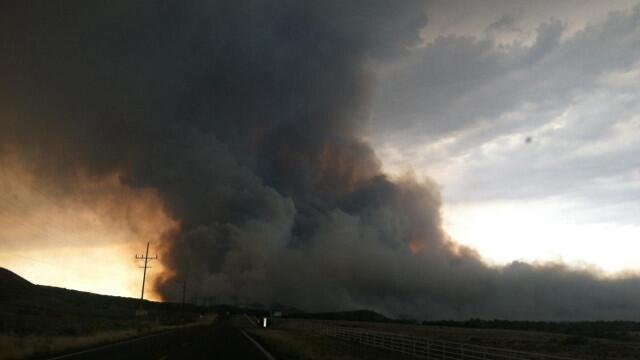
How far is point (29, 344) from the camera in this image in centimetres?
2609

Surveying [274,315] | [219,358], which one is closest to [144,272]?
[219,358]

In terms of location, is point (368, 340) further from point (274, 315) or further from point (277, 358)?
point (274, 315)

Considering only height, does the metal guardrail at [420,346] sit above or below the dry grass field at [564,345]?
above

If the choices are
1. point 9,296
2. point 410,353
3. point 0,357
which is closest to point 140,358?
point 0,357

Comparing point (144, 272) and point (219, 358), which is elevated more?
point (144, 272)

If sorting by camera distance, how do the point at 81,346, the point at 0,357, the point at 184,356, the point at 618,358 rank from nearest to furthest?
the point at 0,357
the point at 184,356
the point at 81,346
the point at 618,358

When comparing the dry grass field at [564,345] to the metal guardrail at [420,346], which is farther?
the dry grass field at [564,345]

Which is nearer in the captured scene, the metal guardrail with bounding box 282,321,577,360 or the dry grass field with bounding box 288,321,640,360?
the metal guardrail with bounding box 282,321,577,360

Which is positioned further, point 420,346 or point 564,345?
point 564,345

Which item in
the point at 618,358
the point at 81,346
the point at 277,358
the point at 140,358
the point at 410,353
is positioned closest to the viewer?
the point at 140,358

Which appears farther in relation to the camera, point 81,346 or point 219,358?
point 81,346

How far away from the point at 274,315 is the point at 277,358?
131682 millimetres

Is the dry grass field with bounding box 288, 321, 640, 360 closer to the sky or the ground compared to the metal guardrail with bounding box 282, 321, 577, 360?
closer to the ground

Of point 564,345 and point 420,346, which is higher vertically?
point 420,346
